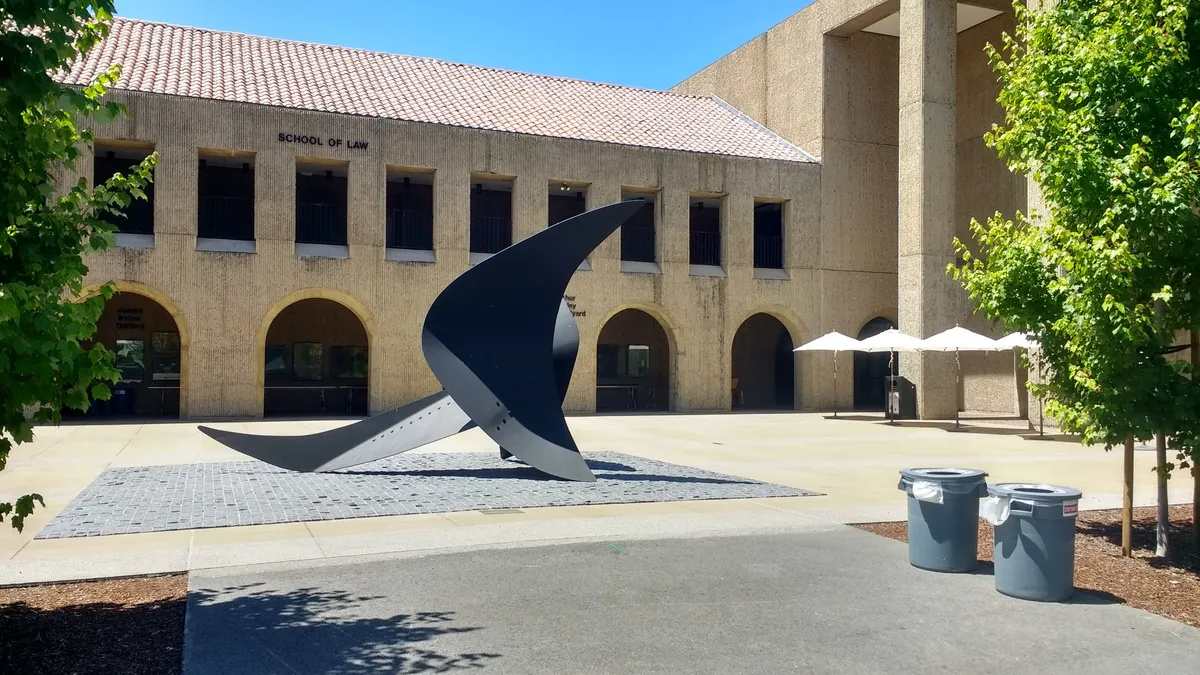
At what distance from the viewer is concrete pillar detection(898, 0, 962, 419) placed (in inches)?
1083

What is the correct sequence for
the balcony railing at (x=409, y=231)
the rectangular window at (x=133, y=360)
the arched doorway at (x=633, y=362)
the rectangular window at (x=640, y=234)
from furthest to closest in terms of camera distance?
the arched doorway at (x=633, y=362)
the rectangular window at (x=640, y=234)
the balcony railing at (x=409, y=231)
the rectangular window at (x=133, y=360)

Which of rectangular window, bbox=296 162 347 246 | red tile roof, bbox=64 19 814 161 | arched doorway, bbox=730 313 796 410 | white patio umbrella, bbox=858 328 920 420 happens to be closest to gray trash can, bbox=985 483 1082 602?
white patio umbrella, bbox=858 328 920 420

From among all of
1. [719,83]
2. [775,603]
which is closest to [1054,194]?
[775,603]

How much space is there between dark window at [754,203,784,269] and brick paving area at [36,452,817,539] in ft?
58.2

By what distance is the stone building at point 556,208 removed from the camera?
2452 cm

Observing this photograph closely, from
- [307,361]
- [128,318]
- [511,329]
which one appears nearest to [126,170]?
[128,318]

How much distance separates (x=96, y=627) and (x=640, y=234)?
87.9 feet

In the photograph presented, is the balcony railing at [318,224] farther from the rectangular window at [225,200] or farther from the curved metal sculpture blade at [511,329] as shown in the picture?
the curved metal sculpture blade at [511,329]

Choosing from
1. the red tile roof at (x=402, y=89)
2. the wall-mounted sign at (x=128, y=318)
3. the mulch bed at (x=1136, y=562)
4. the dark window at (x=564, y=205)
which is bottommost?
the mulch bed at (x=1136, y=562)

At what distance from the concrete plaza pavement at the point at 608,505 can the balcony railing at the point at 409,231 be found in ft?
22.3

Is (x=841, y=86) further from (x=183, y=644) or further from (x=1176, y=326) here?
(x=183, y=644)

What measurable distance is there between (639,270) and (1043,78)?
67.4 ft

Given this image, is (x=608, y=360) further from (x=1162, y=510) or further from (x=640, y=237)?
(x=1162, y=510)

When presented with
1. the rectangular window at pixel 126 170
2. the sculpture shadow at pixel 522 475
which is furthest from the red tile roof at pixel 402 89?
the sculpture shadow at pixel 522 475
